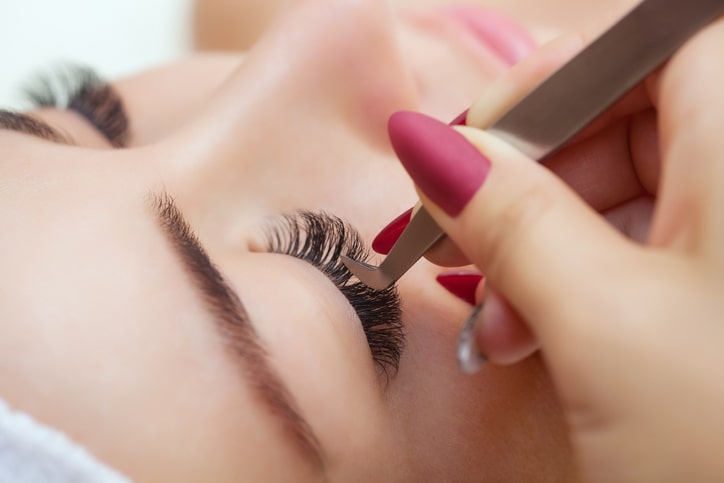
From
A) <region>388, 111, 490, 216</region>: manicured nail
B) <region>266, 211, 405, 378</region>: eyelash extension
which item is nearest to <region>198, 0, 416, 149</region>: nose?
<region>266, 211, 405, 378</region>: eyelash extension

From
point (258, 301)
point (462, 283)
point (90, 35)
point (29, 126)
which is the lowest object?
point (462, 283)

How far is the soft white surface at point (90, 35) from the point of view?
1.17 meters

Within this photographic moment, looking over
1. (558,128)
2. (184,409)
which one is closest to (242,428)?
(184,409)

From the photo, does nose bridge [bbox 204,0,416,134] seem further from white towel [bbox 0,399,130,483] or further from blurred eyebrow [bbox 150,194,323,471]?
white towel [bbox 0,399,130,483]

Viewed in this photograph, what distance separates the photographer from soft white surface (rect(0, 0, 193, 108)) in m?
1.17

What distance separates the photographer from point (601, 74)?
1.21 feet

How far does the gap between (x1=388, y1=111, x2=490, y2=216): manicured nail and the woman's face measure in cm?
17

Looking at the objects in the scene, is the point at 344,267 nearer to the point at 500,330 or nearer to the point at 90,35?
the point at 500,330

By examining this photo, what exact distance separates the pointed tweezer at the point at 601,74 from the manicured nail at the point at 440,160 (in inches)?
1.7

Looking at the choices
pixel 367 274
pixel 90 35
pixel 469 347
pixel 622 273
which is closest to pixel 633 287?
pixel 622 273

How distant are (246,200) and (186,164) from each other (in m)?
0.06

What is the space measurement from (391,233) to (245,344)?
0.15 metres

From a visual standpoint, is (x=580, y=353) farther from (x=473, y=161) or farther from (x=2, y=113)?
(x=2, y=113)

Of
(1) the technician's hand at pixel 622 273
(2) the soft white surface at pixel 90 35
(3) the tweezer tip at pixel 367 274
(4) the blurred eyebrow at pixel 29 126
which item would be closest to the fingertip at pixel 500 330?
(1) the technician's hand at pixel 622 273
